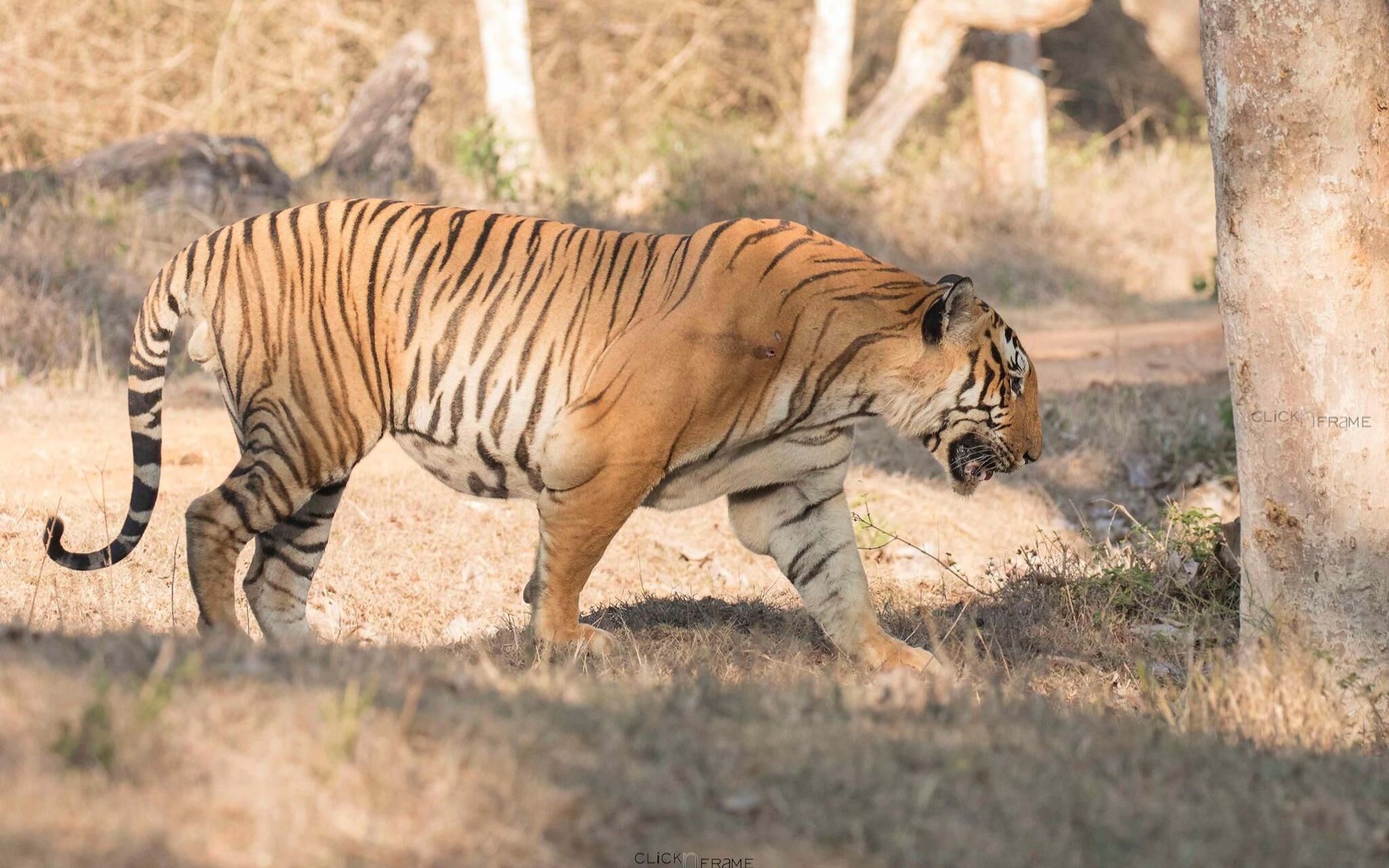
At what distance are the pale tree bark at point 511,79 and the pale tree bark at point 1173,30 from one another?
833 centimetres

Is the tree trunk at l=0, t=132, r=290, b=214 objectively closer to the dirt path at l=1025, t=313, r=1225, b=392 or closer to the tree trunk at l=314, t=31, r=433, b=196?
the tree trunk at l=314, t=31, r=433, b=196

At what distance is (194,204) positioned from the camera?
12953 mm

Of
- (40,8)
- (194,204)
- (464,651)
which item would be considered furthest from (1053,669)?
(40,8)

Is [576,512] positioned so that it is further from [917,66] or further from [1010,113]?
[1010,113]

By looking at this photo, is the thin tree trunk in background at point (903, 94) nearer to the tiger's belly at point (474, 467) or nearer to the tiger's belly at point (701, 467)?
the tiger's belly at point (701, 467)

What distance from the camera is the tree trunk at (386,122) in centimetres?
1446

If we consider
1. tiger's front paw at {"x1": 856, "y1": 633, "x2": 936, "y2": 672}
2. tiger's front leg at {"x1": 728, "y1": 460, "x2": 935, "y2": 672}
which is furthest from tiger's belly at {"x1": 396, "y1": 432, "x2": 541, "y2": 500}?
tiger's front paw at {"x1": 856, "y1": 633, "x2": 936, "y2": 672}

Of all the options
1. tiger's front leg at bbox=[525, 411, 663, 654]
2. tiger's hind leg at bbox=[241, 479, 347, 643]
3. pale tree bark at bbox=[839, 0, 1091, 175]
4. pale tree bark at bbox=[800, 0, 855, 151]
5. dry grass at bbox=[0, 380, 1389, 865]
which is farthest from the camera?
pale tree bark at bbox=[800, 0, 855, 151]

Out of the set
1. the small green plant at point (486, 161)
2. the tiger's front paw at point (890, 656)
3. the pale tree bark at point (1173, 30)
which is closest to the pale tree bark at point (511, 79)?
the small green plant at point (486, 161)

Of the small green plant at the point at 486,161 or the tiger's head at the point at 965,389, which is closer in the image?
the tiger's head at the point at 965,389

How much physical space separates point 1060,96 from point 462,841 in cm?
2024

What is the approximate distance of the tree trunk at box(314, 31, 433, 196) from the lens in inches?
569

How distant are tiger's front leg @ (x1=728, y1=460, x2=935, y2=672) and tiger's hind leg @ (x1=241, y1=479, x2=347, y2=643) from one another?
5.06ft

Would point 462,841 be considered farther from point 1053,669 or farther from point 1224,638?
point 1224,638
